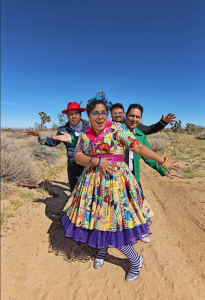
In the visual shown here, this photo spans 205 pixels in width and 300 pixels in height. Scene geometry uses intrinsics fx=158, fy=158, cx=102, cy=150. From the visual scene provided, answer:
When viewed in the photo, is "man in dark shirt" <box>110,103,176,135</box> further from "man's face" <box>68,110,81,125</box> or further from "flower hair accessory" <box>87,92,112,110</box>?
"flower hair accessory" <box>87,92,112,110</box>

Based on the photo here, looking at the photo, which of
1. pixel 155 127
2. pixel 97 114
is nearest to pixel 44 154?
pixel 155 127

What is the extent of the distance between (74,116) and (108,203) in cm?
184

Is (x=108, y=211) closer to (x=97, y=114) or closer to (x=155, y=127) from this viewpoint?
(x=97, y=114)

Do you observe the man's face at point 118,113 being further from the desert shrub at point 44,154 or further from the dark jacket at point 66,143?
the desert shrub at point 44,154

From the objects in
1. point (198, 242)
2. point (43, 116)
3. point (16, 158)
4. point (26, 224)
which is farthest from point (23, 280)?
point (43, 116)

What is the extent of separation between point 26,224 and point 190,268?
119 inches

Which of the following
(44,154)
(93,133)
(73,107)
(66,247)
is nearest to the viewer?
(93,133)

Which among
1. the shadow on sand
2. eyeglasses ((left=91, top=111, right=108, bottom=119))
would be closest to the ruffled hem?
the shadow on sand

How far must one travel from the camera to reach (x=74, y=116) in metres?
3.06

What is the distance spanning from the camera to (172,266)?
2.49 meters

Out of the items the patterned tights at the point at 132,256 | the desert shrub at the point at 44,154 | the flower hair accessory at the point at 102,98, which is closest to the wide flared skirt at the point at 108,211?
the patterned tights at the point at 132,256

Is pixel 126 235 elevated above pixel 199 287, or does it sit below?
above

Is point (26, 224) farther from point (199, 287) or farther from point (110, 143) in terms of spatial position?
point (199, 287)

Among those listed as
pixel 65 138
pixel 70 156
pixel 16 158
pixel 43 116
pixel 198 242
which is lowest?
pixel 198 242
